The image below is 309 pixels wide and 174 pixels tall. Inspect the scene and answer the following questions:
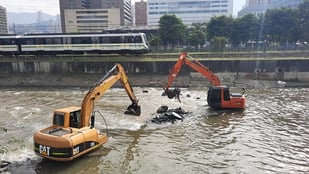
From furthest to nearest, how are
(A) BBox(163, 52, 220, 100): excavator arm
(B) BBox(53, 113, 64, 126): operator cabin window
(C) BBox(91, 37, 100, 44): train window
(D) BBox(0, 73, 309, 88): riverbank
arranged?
(C) BBox(91, 37, 100, 44): train window < (D) BBox(0, 73, 309, 88): riverbank < (A) BBox(163, 52, 220, 100): excavator arm < (B) BBox(53, 113, 64, 126): operator cabin window

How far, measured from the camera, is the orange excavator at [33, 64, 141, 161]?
10.6 m

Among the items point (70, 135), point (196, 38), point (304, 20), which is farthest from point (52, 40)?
point (304, 20)

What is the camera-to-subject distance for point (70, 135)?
10812 millimetres

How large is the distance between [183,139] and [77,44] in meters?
29.2

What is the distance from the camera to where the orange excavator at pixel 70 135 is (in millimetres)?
10617

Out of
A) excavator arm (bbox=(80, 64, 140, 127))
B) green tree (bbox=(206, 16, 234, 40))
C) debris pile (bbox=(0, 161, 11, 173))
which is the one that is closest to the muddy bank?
excavator arm (bbox=(80, 64, 140, 127))

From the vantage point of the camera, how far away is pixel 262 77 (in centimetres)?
3288

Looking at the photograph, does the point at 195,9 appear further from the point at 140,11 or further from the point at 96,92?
the point at 96,92

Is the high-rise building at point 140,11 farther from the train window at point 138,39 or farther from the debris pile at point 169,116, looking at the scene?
the debris pile at point 169,116

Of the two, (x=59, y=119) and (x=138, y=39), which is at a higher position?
(x=138, y=39)

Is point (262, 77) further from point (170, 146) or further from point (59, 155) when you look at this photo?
point (59, 155)

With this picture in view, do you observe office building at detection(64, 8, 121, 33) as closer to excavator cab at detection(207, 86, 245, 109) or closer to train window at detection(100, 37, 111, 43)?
train window at detection(100, 37, 111, 43)

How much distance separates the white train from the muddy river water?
51.6 feet

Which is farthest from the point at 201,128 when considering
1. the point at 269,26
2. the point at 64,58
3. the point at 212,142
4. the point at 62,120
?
the point at 269,26
